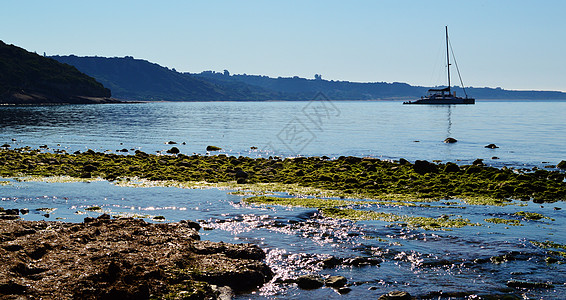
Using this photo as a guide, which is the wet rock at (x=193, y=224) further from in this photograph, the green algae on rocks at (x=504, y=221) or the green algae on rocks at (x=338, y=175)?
the green algae on rocks at (x=504, y=221)

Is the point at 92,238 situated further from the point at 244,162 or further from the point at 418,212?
the point at 244,162

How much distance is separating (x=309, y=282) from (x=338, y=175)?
58.6 ft

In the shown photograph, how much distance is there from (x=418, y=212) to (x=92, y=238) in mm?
13233

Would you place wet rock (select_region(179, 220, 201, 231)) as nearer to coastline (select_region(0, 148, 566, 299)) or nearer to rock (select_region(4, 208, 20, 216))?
coastline (select_region(0, 148, 566, 299))

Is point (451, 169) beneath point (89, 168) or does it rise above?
above

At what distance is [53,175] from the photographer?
3064cm

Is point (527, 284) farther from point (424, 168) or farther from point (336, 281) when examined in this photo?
point (424, 168)

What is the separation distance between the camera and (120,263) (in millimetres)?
12102

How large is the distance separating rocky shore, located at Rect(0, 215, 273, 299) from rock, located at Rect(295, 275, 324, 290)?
92 centimetres

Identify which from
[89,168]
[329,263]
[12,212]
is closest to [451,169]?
[329,263]

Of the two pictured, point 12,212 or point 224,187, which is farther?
point 224,187

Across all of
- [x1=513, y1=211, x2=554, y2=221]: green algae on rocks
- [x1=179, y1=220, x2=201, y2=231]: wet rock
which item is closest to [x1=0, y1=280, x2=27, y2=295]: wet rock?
[x1=179, y1=220, x2=201, y2=231]: wet rock

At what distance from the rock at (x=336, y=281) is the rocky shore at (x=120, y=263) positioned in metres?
1.62

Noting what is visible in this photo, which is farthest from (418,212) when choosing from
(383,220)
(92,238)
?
(92,238)
